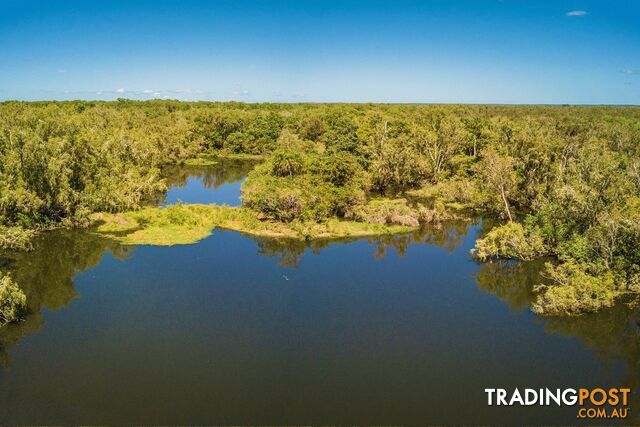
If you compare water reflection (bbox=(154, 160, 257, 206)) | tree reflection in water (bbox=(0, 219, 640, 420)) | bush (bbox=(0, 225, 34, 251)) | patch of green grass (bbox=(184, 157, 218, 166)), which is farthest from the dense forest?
patch of green grass (bbox=(184, 157, 218, 166))

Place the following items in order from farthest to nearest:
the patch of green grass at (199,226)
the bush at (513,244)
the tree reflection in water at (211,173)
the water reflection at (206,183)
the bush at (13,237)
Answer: the tree reflection in water at (211,173) → the water reflection at (206,183) → the patch of green grass at (199,226) → the bush at (513,244) → the bush at (13,237)

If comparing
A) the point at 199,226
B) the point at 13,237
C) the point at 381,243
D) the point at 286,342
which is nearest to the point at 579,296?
the point at 381,243

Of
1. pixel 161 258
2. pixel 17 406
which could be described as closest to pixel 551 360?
pixel 17 406

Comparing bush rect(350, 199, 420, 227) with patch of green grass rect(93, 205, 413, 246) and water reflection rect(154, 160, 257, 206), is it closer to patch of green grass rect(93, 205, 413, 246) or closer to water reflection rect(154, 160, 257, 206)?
patch of green grass rect(93, 205, 413, 246)

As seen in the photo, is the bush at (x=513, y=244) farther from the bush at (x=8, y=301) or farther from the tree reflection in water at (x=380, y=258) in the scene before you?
the bush at (x=8, y=301)

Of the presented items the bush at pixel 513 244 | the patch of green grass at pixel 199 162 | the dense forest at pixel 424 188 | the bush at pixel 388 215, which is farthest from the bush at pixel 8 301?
the patch of green grass at pixel 199 162

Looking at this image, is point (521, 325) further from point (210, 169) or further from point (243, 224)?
point (210, 169)
